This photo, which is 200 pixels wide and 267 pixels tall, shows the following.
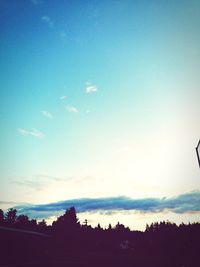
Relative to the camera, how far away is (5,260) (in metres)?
27.5

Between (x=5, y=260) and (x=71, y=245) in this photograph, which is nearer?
(x=5, y=260)

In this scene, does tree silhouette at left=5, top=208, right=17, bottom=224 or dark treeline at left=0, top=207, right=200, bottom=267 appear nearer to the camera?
dark treeline at left=0, top=207, right=200, bottom=267

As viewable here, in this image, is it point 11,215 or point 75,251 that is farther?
point 11,215

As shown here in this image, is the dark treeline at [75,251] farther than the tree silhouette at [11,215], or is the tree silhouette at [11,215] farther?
the tree silhouette at [11,215]

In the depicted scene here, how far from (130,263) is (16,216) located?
104 m

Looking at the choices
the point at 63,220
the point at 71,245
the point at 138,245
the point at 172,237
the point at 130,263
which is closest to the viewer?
the point at 130,263

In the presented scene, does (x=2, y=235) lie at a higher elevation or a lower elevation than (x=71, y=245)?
higher

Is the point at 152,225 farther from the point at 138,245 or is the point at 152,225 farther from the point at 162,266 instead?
the point at 162,266

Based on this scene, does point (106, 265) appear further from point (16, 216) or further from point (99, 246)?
point (16, 216)

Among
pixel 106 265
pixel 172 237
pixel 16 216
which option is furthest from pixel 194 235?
pixel 16 216

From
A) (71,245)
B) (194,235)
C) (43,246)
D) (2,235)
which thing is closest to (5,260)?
(2,235)

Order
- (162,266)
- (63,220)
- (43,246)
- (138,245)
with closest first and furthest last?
(162,266)
(43,246)
(138,245)
(63,220)

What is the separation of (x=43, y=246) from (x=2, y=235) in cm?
1042

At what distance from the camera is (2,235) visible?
2734 cm
